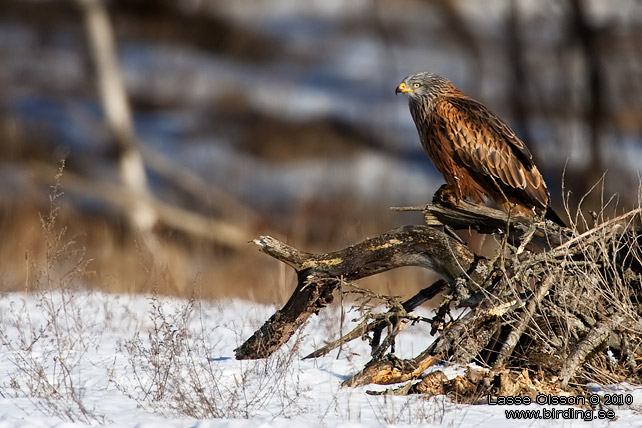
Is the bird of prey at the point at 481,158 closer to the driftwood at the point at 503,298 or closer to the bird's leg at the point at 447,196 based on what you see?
the bird's leg at the point at 447,196

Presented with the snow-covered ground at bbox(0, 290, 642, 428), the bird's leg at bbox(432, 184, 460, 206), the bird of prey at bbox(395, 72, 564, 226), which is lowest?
the snow-covered ground at bbox(0, 290, 642, 428)

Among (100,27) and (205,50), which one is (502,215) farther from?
(205,50)

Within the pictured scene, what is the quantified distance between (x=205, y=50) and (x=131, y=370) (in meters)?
17.3

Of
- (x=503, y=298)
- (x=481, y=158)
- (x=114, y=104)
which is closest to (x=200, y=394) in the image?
(x=503, y=298)

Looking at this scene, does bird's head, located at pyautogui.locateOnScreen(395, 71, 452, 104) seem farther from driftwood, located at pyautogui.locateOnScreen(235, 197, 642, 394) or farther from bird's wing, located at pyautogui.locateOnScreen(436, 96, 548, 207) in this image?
driftwood, located at pyautogui.locateOnScreen(235, 197, 642, 394)

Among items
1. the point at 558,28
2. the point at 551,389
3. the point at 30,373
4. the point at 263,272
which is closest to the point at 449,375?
the point at 551,389

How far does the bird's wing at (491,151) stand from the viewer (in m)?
6.43

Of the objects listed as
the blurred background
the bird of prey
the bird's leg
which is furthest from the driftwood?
the blurred background

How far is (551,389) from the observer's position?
4832 millimetres

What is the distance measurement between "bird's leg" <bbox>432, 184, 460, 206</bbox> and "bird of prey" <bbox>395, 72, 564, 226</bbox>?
0.07 ft

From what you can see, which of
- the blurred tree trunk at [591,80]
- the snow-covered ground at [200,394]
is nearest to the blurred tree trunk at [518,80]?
the blurred tree trunk at [591,80]

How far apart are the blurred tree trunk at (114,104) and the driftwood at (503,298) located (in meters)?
10.4

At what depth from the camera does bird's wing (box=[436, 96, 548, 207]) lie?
643 cm

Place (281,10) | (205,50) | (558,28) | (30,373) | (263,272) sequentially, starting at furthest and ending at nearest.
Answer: (281,10), (205,50), (558,28), (263,272), (30,373)
